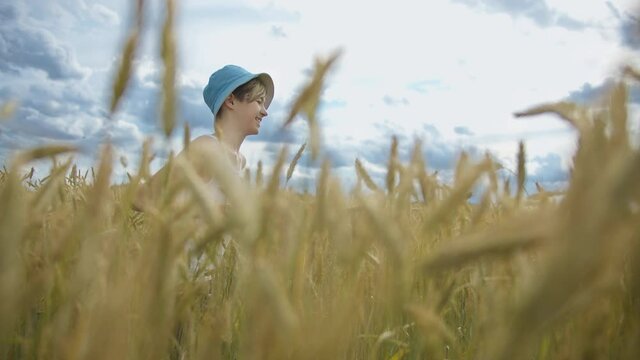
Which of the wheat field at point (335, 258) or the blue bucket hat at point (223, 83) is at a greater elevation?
the blue bucket hat at point (223, 83)

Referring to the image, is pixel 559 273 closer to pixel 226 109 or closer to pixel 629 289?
pixel 629 289

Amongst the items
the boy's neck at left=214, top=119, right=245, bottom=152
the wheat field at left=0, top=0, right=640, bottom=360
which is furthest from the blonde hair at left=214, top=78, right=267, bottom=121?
the wheat field at left=0, top=0, right=640, bottom=360

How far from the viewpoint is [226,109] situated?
3.12 metres

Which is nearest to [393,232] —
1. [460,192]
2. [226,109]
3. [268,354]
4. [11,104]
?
[460,192]

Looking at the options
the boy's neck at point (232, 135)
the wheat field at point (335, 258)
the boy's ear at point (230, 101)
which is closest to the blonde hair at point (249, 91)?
the boy's ear at point (230, 101)

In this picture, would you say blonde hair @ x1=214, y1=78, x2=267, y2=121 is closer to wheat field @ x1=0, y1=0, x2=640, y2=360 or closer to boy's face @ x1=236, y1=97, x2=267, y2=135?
boy's face @ x1=236, y1=97, x2=267, y2=135

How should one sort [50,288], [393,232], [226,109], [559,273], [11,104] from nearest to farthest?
[559,273] → [393,232] → [50,288] → [11,104] → [226,109]

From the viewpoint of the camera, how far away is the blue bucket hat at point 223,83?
2.98 m

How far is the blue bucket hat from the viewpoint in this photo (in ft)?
9.77

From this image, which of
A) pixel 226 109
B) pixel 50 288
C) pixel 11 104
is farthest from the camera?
pixel 226 109

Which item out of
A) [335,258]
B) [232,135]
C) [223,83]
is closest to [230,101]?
[223,83]

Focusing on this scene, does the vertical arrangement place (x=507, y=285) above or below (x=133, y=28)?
below

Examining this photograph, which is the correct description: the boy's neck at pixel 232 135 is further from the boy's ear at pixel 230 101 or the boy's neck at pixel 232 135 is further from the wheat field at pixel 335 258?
the wheat field at pixel 335 258

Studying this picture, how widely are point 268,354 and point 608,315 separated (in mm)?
403
